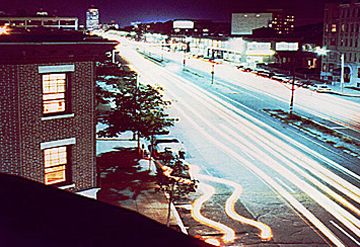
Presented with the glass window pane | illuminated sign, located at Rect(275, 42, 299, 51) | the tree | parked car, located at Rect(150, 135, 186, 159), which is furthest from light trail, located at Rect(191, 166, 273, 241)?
illuminated sign, located at Rect(275, 42, 299, 51)

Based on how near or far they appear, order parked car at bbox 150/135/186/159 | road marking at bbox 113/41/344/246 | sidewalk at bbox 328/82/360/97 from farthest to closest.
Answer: sidewalk at bbox 328/82/360/97 → parked car at bbox 150/135/186/159 → road marking at bbox 113/41/344/246

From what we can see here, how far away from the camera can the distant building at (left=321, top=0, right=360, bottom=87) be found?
79.5 metres

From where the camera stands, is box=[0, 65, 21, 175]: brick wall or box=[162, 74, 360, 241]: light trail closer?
box=[0, 65, 21, 175]: brick wall

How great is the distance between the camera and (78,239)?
7.91 ft

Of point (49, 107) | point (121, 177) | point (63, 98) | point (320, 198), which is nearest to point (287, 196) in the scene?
point (320, 198)

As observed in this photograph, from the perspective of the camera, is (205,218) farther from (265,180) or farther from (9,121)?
(9,121)

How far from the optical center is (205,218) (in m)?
19.8

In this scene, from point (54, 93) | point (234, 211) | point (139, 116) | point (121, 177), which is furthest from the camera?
point (139, 116)

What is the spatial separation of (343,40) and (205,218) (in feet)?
249

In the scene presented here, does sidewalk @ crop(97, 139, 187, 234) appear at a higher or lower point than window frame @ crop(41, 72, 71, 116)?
lower

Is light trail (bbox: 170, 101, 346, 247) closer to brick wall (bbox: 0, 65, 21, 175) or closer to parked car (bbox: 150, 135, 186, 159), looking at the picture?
parked car (bbox: 150, 135, 186, 159)

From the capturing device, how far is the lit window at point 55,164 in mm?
16266

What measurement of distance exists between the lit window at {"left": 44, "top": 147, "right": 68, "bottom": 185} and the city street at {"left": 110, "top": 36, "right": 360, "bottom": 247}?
6.10m

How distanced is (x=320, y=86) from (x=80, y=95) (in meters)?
57.9
